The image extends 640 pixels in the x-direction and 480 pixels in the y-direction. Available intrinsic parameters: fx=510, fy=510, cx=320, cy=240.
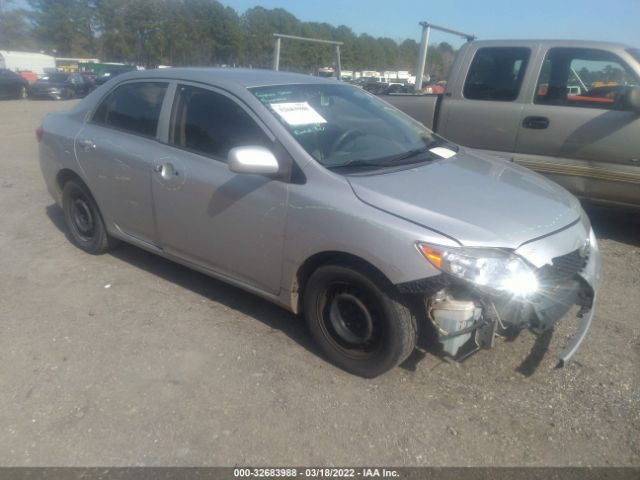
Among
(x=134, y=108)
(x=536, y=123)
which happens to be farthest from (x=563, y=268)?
(x=134, y=108)

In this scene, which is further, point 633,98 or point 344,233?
point 633,98

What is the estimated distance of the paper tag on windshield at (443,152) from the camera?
3.52m

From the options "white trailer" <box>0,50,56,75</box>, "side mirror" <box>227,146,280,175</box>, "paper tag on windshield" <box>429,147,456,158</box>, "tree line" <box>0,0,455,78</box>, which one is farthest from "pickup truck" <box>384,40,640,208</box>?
"white trailer" <box>0,50,56,75</box>

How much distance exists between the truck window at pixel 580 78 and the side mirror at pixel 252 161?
335cm

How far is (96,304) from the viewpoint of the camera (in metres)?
3.76

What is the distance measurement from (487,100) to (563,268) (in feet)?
10.2

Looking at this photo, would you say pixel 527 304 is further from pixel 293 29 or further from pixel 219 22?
pixel 293 29

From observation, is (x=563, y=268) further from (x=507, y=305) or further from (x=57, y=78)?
(x=57, y=78)

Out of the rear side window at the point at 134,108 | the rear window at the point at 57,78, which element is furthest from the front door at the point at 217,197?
the rear window at the point at 57,78

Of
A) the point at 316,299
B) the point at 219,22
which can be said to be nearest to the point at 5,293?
the point at 316,299

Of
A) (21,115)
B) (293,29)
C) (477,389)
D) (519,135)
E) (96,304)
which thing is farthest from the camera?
(293,29)

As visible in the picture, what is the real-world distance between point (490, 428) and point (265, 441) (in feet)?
3.66

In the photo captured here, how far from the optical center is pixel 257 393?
278cm

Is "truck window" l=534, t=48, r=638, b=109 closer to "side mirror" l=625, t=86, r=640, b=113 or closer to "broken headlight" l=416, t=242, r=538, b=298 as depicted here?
"side mirror" l=625, t=86, r=640, b=113
